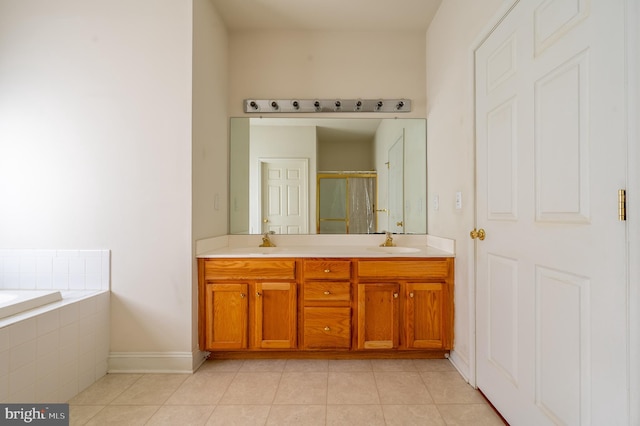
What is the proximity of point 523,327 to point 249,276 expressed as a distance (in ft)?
5.35

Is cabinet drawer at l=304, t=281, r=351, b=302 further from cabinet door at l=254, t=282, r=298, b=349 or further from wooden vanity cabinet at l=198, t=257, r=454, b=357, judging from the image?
cabinet door at l=254, t=282, r=298, b=349

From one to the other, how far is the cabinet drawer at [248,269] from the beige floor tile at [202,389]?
2.09 feet

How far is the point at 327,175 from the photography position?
2699mm

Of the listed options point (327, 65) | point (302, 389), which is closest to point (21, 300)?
point (302, 389)

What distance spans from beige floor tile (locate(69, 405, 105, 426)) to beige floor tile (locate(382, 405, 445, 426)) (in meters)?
1.56

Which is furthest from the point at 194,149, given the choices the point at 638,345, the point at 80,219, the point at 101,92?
the point at 638,345

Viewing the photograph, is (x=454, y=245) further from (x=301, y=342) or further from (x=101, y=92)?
(x=101, y=92)

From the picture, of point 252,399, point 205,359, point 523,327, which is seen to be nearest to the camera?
point 523,327

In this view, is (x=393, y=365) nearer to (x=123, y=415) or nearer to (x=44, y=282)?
(x=123, y=415)

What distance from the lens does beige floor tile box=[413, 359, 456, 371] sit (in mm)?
2086

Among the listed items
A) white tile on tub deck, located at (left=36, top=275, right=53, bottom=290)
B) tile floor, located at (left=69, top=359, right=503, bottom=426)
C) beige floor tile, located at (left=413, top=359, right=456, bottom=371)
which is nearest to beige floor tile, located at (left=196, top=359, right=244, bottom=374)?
tile floor, located at (left=69, top=359, right=503, bottom=426)

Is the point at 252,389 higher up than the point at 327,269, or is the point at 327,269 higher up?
the point at 327,269

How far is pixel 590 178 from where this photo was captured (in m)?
1.02

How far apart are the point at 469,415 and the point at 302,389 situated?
3.05ft
